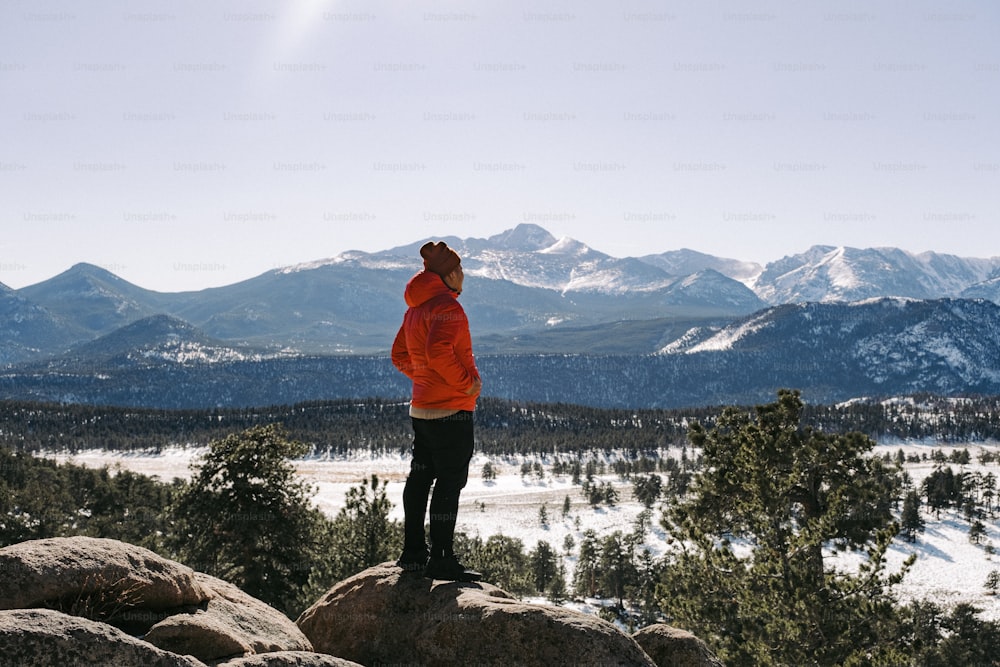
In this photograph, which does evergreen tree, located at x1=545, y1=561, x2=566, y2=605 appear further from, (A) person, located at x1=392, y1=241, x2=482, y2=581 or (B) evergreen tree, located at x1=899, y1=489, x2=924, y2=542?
(B) evergreen tree, located at x1=899, y1=489, x2=924, y2=542

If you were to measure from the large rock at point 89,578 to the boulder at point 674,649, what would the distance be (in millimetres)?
6359

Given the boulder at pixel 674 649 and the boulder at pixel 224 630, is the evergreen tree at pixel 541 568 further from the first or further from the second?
the boulder at pixel 224 630

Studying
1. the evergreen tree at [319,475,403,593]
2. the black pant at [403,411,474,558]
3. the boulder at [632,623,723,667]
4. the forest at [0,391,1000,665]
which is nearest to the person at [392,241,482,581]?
the black pant at [403,411,474,558]

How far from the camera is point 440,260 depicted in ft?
35.1

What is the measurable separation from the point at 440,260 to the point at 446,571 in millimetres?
4698

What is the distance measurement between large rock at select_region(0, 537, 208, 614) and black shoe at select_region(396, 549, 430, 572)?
9.89ft

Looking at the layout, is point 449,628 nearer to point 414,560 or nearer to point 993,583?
point 414,560

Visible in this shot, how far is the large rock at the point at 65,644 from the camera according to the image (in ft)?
18.1

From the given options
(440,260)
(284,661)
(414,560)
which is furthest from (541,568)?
(284,661)

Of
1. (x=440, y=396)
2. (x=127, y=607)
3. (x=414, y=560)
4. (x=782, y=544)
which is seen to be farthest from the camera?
(x=782, y=544)

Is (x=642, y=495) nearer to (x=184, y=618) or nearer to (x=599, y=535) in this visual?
(x=599, y=535)

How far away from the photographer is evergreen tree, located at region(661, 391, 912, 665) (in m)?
18.7

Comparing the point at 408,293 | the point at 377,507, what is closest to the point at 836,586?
the point at 377,507

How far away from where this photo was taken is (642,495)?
16675cm
